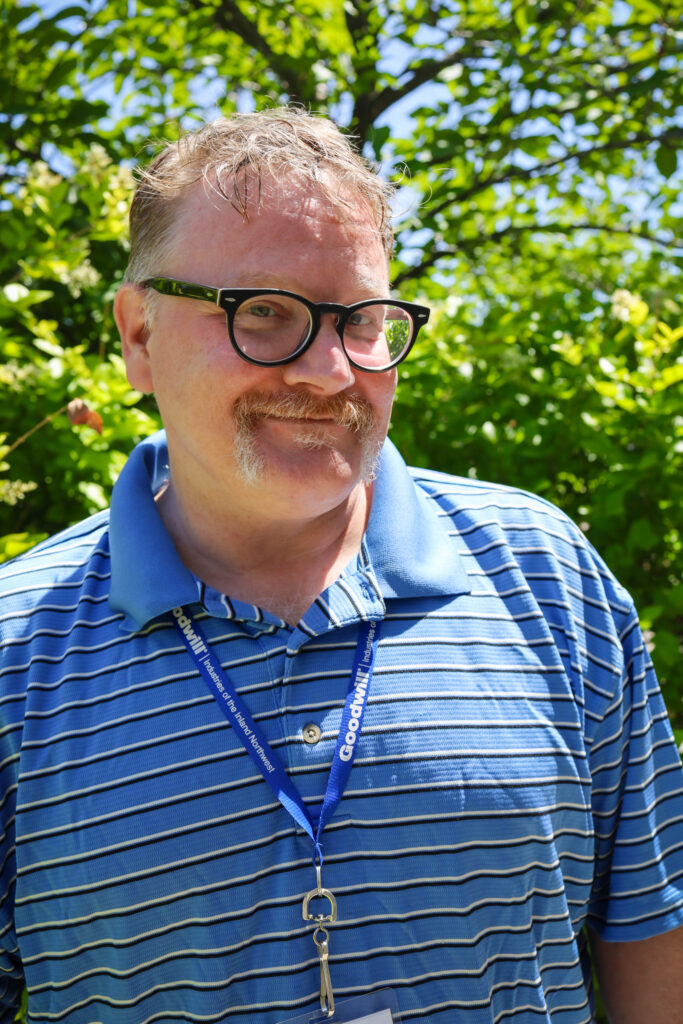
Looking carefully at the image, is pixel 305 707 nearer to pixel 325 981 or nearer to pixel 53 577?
pixel 325 981

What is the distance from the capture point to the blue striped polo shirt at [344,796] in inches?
54.0

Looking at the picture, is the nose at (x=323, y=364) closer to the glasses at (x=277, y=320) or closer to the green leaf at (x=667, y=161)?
the glasses at (x=277, y=320)

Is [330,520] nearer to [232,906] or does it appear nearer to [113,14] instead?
[232,906]

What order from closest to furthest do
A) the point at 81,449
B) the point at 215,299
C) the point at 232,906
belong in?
1. the point at 232,906
2. the point at 215,299
3. the point at 81,449

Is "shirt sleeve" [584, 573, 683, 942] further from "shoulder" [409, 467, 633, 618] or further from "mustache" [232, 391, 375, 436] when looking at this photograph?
"mustache" [232, 391, 375, 436]

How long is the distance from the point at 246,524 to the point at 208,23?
2.99 m

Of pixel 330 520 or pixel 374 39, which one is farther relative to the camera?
pixel 374 39

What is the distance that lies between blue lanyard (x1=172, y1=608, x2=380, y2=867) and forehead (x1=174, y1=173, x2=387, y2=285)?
0.65 metres

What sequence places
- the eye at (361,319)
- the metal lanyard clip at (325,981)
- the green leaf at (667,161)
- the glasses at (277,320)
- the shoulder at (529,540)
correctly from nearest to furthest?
1. the metal lanyard clip at (325,981)
2. the glasses at (277,320)
3. the eye at (361,319)
4. the shoulder at (529,540)
5. the green leaf at (667,161)

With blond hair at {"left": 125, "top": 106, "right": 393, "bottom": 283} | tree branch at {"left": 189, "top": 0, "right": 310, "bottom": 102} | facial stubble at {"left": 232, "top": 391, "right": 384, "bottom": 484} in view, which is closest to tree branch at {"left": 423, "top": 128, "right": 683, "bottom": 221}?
tree branch at {"left": 189, "top": 0, "right": 310, "bottom": 102}

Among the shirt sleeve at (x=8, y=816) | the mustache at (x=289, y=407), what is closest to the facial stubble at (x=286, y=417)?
the mustache at (x=289, y=407)

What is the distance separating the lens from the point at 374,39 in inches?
141

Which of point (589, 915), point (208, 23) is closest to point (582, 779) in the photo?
point (589, 915)

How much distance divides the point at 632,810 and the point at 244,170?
138 cm
